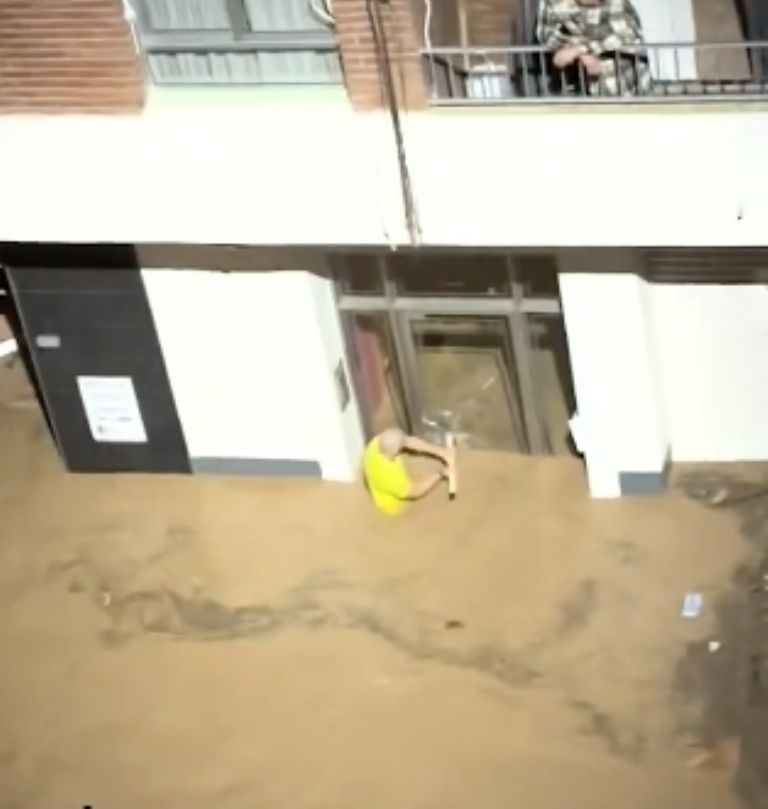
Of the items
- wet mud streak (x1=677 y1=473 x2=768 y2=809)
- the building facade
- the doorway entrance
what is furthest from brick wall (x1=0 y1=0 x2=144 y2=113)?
wet mud streak (x1=677 y1=473 x2=768 y2=809)

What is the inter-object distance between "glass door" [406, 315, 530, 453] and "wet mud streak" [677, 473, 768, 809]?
1555mm

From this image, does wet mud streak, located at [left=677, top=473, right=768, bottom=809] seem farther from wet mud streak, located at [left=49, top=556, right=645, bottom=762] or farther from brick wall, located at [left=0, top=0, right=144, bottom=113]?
brick wall, located at [left=0, top=0, right=144, bottom=113]

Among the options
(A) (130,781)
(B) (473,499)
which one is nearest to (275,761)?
(A) (130,781)

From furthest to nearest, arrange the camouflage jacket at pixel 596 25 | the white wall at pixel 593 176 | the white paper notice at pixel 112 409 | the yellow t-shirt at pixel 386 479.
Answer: the white paper notice at pixel 112 409
the yellow t-shirt at pixel 386 479
the camouflage jacket at pixel 596 25
the white wall at pixel 593 176

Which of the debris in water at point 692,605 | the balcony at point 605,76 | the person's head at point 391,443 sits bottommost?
the debris in water at point 692,605

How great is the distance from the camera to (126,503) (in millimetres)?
14805

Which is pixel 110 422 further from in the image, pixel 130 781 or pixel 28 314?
pixel 130 781

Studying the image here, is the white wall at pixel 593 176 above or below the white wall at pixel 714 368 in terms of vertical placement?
above

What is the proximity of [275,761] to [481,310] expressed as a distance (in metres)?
3.51

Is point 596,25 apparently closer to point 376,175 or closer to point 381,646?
point 376,175

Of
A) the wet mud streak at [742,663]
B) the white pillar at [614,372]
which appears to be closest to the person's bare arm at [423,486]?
the white pillar at [614,372]

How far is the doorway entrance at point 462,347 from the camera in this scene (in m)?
13.7

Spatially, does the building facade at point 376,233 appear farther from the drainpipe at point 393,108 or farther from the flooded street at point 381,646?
the flooded street at point 381,646

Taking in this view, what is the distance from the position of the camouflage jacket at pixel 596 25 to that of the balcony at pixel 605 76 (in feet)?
0.28
